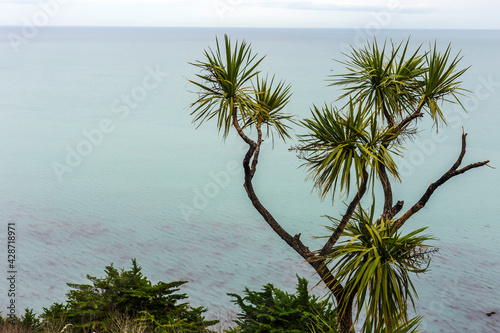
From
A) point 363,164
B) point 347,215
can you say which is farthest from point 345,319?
point 363,164

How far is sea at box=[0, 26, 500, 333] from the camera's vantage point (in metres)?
12.2

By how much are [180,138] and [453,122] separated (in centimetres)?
1503

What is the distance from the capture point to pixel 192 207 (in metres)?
17.7

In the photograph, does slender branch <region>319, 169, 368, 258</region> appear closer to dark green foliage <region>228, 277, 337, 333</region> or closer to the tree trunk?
the tree trunk

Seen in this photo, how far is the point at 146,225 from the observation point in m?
15.8

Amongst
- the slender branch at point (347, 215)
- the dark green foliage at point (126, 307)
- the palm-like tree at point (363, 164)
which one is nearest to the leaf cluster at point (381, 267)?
the palm-like tree at point (363, 164)

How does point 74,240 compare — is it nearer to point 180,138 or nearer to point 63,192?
point 63,192

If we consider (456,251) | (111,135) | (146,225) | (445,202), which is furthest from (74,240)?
(111,135)

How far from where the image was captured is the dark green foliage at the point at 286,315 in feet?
20.4

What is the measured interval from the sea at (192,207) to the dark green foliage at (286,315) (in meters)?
0.91

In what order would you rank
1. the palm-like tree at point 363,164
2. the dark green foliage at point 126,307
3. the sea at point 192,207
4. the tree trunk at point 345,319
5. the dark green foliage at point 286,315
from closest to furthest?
the palm-like tree at point 363,164
the tree trunk at point 345,319
the dark green foliage at point 286,315
the dark green foliage at point 126,307
the sea at point 192,207

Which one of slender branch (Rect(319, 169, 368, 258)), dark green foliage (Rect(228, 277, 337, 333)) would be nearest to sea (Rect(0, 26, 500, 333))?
slender branch (Rect(319, 169, 368, 258))

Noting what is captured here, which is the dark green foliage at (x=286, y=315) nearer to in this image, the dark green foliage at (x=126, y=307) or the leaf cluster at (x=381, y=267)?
the dark green foliage at (x=126, y=307)

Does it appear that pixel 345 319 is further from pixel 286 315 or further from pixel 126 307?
pixel 126 307
